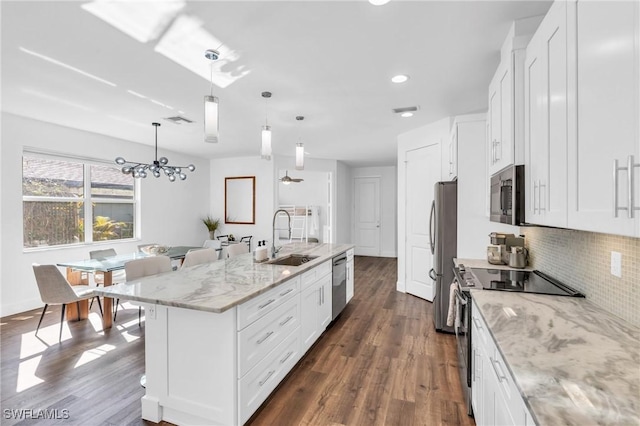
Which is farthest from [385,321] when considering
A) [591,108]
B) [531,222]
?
[591,108]

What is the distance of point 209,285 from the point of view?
6.88ft

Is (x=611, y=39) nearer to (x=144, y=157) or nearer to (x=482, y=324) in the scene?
(x=482, y=324)

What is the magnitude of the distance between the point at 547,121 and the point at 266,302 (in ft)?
6.24

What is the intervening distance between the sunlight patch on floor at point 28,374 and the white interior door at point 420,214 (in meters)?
4.41

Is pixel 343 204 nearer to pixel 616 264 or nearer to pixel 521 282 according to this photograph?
pixel 521 282

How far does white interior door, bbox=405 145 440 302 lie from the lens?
4531 millimetres

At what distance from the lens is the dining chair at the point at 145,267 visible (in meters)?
2.62

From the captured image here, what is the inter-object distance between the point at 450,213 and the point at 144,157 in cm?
559

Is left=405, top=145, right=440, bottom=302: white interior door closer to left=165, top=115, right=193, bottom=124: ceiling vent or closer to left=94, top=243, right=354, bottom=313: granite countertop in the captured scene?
left=94, top=243, right=354, bottom=313: granite countertop

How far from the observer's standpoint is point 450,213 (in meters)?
3.47

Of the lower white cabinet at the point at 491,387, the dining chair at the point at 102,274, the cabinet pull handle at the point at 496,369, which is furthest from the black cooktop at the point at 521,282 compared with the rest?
the dining chair at the point at 102,274

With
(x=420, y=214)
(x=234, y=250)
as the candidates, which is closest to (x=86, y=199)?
(x=234, y=250)

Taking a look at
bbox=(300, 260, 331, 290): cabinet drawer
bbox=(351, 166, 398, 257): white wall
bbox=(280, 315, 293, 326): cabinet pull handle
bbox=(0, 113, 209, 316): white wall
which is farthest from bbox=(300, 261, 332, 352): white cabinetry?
bbox=(351, 166, 398, 257): white wall

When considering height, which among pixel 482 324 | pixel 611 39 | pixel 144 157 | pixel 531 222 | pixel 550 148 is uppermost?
pixel 144 157
